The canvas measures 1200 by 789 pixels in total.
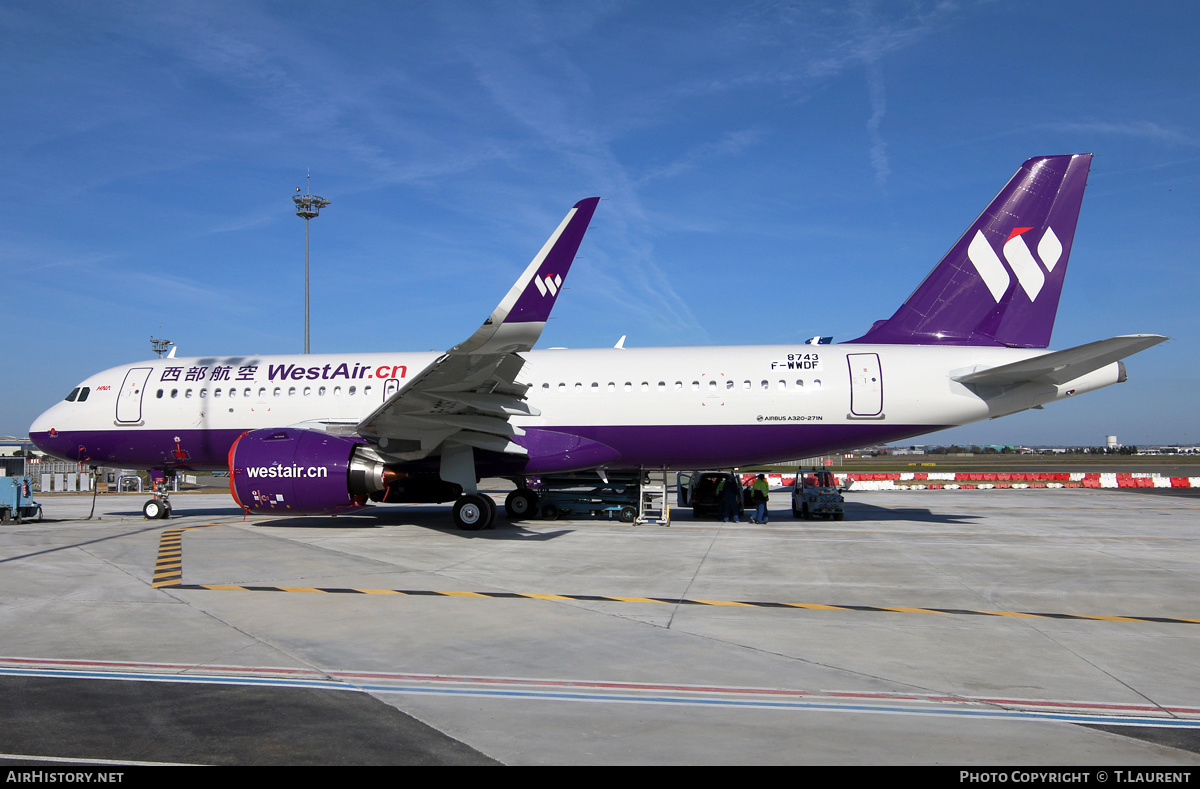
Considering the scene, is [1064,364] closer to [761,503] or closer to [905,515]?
[905,515]

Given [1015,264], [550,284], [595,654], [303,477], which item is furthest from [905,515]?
[595,654]

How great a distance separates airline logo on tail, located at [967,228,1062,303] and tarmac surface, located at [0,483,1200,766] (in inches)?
244

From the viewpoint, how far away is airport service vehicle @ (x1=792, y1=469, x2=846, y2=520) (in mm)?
18672

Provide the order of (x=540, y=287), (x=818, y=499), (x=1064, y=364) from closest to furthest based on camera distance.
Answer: (x=540, y=287), (x=1064, y=364), (x=818, y=499)

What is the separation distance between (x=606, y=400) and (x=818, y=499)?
6.26 meters

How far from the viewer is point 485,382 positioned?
13.5 m

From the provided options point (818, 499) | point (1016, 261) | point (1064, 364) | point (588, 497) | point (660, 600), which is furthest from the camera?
point (818, 499)

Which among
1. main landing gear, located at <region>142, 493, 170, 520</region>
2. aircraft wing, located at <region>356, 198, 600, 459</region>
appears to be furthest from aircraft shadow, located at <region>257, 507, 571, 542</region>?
main landing gear, located at <region>142, 493, 170, 520</region>

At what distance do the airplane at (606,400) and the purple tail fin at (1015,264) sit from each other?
0.11 feet

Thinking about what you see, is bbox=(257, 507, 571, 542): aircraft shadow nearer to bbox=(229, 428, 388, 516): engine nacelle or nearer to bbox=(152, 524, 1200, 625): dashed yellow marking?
bbox=(229, 428, 388, 516): engine nacelle

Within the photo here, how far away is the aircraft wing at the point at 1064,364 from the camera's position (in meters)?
12.6
